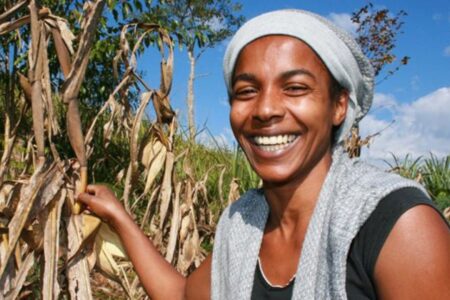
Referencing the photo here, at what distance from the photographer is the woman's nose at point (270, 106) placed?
144 centimetres

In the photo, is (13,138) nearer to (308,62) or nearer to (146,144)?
(146,144)

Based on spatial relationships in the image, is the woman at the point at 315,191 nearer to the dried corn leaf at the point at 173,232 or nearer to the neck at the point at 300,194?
the neck at the point at 300,194

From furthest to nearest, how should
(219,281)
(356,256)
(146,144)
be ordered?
(146,144) < (219,281) < (356,256)

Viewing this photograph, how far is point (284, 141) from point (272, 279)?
343 mm

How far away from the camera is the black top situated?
4.29 ft

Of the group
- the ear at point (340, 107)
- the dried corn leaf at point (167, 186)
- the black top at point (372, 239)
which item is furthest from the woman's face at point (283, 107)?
the dried corn leaf at point (167, 186)

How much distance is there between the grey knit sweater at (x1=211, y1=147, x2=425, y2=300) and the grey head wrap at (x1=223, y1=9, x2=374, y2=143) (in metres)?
0.13

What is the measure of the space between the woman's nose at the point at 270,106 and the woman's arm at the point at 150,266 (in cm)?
55

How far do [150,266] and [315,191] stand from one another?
23.6 inches

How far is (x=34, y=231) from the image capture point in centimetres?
150

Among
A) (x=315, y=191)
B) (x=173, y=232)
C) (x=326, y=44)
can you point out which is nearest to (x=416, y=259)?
(x=315, y=191)

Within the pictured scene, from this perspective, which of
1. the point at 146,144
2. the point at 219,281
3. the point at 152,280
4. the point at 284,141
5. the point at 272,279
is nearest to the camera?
the point at 284,141

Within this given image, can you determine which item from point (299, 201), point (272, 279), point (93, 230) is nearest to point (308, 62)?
point (299, 201)

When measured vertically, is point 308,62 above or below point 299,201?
above
